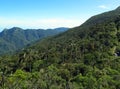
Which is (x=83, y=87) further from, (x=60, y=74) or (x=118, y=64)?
(x=118, y=64)

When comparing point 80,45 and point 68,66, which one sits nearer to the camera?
point 68,66

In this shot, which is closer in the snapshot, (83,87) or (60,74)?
(83,87)

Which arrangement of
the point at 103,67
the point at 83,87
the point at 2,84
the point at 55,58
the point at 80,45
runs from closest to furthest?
the point at 2,84 → the point at 83,87 → the point at 103,67 → the point at 55,58 → the point at 80,45

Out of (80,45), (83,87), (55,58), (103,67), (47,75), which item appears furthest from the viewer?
(80,45)

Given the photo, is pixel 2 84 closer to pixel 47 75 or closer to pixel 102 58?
pixel 47 75

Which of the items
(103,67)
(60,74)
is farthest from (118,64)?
(60,74)

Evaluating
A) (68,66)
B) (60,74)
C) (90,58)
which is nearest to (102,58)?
(90,58)
